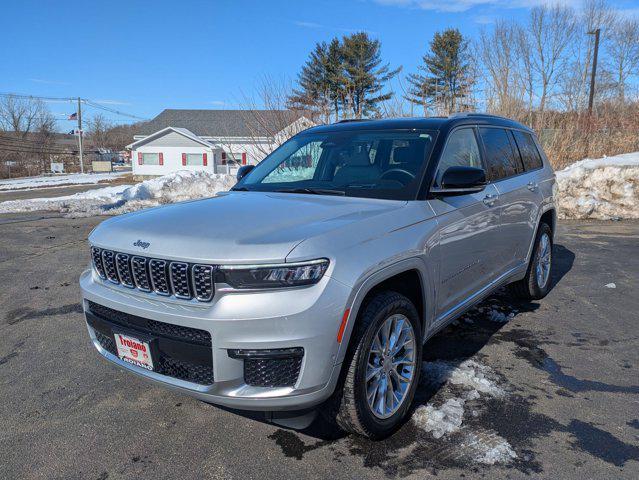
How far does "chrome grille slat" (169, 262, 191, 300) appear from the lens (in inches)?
97.0

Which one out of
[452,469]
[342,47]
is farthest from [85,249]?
[342,47]

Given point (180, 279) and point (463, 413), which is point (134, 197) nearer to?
point (180, 279)

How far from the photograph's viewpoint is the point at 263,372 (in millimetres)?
2375

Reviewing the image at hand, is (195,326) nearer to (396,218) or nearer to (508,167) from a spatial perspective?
(396,218)

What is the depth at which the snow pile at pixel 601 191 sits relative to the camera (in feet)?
39.5

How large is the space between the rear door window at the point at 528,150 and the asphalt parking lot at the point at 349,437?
162cm

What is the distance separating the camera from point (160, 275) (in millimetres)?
2562

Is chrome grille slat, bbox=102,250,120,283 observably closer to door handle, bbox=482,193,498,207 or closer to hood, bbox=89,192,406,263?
hood, bbox=89,192,406,263

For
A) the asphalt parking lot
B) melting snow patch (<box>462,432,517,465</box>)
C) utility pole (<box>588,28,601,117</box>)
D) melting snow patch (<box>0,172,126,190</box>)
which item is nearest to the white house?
melting snow patch (<box>0,172,126,190</box>)

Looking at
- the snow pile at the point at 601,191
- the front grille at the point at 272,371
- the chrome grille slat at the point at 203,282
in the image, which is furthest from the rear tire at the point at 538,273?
the snow pile at the point at 601,191

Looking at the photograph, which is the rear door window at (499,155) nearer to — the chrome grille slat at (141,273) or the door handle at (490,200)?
the door handle at (490,200)

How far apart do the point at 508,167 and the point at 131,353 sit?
3.74 m

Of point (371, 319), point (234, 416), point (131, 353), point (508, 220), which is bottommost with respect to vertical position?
point (234, 416)

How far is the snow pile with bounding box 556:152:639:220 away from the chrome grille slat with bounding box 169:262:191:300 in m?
12.0
